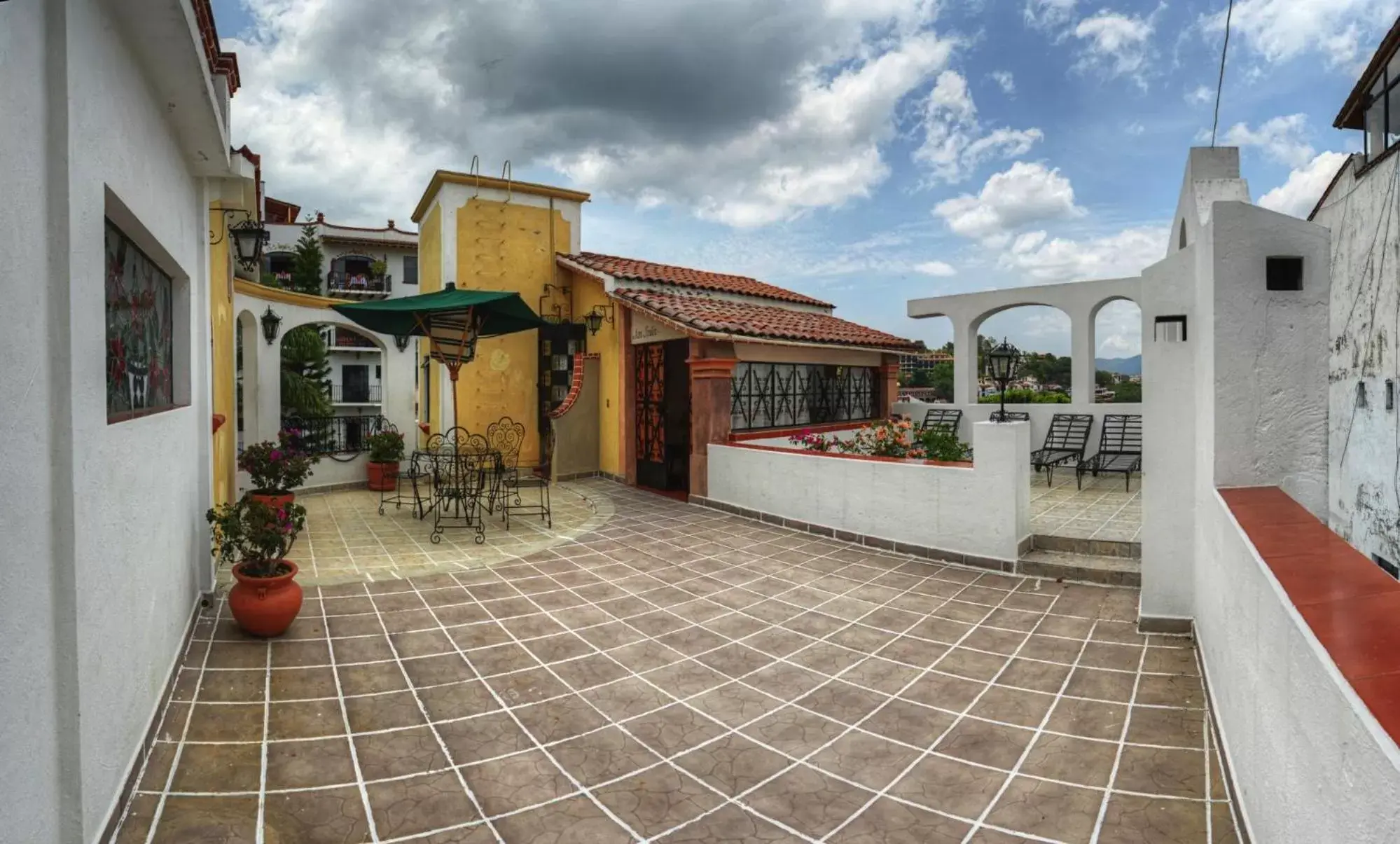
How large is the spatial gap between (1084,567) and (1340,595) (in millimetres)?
4153

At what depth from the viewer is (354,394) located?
31.3m

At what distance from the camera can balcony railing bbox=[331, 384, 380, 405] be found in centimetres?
3091

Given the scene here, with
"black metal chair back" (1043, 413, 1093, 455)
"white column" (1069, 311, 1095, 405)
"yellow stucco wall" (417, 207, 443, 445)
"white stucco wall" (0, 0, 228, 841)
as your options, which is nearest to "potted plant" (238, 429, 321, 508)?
"white stucco wall" (0, 0, 228, 841)

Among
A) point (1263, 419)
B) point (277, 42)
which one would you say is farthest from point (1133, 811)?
point (277, 42)

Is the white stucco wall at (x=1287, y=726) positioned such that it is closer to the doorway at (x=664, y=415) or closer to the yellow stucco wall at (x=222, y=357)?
the yellow stucco wall at (x=222, y=357)

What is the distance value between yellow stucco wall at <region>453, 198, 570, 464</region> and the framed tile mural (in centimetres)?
751

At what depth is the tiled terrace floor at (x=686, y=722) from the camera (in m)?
2.59

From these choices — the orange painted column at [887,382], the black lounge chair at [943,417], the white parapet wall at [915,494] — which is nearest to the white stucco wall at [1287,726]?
the white parapet wall at [915,494]

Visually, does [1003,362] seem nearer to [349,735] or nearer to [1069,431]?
[1069,431]

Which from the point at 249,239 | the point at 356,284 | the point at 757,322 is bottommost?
the point at 757,322

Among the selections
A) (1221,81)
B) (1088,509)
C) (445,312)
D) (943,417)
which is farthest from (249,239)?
(943,417)

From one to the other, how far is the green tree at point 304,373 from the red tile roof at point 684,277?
36.8 feet

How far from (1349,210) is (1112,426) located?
5.11 meters

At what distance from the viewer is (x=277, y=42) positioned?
20.6 ft
